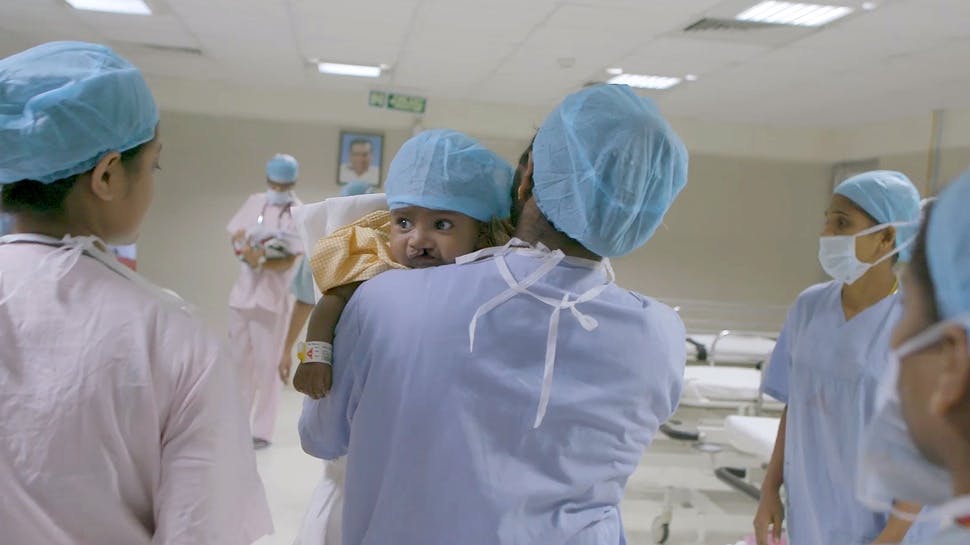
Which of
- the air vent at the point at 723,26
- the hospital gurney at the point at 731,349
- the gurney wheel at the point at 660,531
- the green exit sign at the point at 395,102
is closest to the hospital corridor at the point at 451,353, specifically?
the gurney wheel at the point at 660,531

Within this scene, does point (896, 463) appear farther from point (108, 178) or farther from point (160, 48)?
point (160, 48)

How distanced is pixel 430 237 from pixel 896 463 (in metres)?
0.80

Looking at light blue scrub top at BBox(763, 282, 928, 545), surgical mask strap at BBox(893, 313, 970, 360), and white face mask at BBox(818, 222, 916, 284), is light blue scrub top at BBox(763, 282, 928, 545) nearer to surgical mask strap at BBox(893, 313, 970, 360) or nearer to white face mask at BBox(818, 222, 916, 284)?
white face mask at BBox(818, 222, 916, 284)

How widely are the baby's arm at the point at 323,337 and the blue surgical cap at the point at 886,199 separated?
4.73 ft

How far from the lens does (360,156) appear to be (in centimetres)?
702

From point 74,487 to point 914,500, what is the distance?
92 cm

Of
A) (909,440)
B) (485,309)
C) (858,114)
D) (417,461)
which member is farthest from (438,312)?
(858,114)

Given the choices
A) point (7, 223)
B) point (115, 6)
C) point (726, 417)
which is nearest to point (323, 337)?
point (7, 223)

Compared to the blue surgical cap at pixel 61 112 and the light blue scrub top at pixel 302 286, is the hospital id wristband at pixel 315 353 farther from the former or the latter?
the light blue scrub top at pixel 302 286

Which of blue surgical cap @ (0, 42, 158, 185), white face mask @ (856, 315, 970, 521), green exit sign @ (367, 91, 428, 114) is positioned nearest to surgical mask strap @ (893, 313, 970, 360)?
white face mask @ (856, 315, 970, 521)

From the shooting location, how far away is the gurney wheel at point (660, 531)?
352cm

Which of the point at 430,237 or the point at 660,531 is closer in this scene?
the point at 430,237

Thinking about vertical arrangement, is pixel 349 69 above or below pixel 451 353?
above

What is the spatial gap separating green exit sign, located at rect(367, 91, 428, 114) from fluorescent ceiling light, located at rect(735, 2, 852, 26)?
328cm
